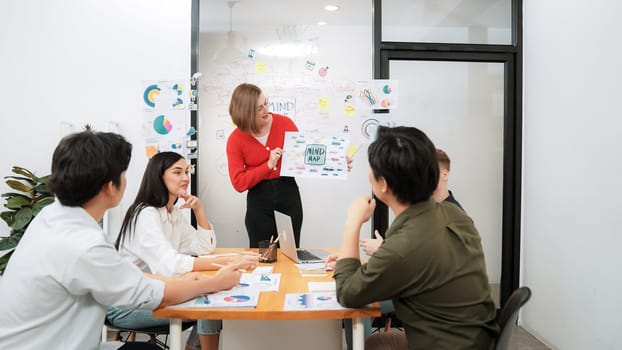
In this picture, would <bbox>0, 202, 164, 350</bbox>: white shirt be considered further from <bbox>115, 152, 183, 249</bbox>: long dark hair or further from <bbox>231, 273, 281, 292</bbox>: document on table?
<bbox>115, 152, 183, 249</bbox>: long dark hair

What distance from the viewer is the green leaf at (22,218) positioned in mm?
3117

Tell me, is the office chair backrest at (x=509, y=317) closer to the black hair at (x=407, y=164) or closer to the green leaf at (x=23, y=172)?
the black hair at (x=407, y=164)

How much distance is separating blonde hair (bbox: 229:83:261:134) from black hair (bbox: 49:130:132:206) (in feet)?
5.22

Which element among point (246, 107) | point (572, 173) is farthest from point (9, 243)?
point (572, 173)

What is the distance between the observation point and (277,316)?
1.54 meters

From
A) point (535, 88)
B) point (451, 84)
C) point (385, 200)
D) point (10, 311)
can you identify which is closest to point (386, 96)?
point (451, 84)

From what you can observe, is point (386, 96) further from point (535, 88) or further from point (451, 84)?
point (535, 88)

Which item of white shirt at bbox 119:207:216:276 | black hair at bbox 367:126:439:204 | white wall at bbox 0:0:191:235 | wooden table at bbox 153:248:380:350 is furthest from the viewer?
white wall at bbox 0:0:191:235

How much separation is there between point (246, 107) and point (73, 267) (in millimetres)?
1858

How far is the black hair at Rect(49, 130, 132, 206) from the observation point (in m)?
1.37

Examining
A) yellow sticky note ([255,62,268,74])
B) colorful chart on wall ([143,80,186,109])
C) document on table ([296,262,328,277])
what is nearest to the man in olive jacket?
document on table ([296,262,328,277])

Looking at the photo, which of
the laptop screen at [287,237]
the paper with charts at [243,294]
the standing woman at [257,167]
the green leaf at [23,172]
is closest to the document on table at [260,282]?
the paper with charts at [243,294]

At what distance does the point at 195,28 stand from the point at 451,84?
2.08m

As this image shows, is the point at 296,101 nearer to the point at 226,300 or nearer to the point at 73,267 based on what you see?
the point at 226,300
